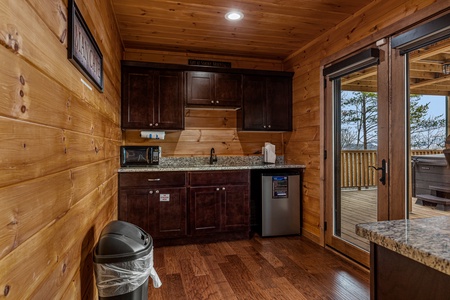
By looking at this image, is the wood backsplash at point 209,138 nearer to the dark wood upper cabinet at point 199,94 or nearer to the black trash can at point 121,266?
the dark wood upper cabinet at point 199,94

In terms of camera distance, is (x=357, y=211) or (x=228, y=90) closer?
(x=357, y=211)

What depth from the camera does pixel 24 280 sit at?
0.88 meters

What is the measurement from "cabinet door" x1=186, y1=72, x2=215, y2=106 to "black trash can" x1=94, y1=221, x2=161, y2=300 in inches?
101

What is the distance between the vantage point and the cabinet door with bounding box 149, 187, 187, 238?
3.45 m

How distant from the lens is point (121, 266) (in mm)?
1506

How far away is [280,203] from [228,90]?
174 cm

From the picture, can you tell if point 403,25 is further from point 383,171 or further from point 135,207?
point 135,207

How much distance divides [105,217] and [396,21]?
3.06 meters

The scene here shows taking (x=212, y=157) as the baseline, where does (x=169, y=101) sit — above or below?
above

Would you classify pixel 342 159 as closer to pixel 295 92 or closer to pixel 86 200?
pixel 295 92

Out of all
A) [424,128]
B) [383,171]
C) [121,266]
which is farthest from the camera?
[383,171]

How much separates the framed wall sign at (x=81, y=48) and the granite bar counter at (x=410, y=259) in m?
1.48

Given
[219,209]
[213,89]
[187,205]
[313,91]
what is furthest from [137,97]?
[313,91]

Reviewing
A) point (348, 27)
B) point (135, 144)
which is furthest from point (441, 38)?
point (135, 144)
